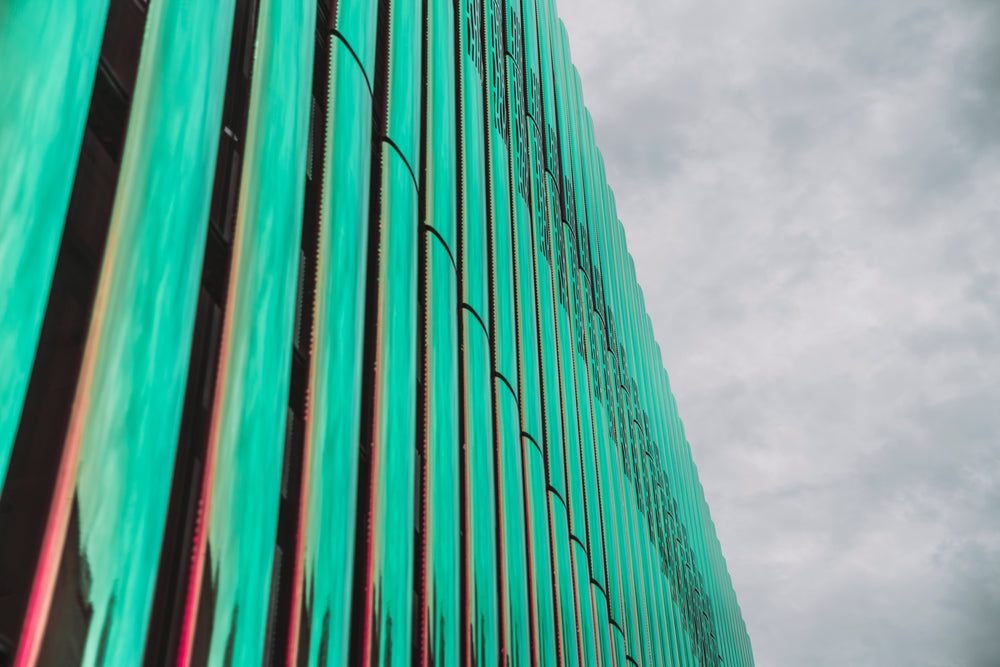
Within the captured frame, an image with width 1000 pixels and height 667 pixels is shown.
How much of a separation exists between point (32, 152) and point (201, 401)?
2042mm

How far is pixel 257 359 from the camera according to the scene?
16.2ft

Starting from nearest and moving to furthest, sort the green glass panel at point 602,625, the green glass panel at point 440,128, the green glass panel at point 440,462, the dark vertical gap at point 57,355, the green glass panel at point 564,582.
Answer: the dark vertical gap at point 57,355, the green glass panel at point 440,462, the green glass panel at point 440,128, the green glass panel at point 564,582, the green glass panel at point 602,625

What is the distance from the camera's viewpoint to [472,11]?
43.4ft

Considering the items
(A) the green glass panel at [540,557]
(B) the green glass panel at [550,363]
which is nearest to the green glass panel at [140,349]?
(A) the green glass panel at [540,557]

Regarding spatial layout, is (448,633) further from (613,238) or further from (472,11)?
(613,238)

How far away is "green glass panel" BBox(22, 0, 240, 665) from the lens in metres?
3.56

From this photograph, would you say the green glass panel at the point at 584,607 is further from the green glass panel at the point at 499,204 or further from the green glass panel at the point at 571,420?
the green glass panel at the point at 499,204

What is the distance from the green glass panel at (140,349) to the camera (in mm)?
3559

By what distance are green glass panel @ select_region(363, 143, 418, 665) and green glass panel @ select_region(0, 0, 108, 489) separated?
122 inches

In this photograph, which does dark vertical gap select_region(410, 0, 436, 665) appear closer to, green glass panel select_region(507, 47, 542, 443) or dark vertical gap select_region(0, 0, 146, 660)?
dark vertical gap select_region(0, 0, 146, 660)

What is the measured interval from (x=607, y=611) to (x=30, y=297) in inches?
486

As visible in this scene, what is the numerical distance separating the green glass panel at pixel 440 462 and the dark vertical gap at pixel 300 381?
4.20ft

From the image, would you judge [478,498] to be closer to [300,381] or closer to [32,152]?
[300,381]

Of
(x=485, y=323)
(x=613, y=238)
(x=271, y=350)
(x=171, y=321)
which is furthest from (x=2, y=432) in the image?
(x=613, y=238)
